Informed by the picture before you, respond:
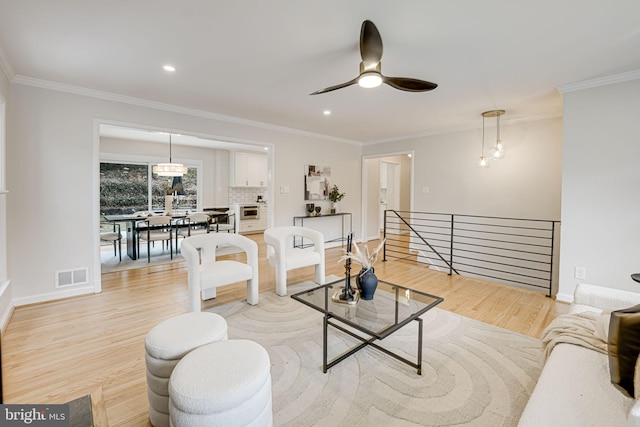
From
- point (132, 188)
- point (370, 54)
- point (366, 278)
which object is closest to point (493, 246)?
point (366, 278)

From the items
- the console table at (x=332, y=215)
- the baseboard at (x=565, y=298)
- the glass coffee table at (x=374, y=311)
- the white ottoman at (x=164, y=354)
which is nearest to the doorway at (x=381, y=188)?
the console table at (x=332, y=215)

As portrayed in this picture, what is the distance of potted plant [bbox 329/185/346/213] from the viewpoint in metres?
6.25

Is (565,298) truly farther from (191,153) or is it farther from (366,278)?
(191,153)

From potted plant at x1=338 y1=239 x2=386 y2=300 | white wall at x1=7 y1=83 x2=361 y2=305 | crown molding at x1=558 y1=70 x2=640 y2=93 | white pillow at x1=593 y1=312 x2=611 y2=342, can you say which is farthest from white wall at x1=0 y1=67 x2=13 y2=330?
crown molding at x1=558 y1=70 x2=640 y2=93

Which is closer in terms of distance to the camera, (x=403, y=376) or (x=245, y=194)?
(x=403, y=376)

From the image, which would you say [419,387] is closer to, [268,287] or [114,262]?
[268,287]

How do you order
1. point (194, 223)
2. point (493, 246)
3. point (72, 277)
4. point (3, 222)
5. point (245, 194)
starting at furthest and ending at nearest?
1. point (245, 194)
2. point (194, 223)
3. point (493, 246)
4. point (72, 277)
5. point (3, 222)

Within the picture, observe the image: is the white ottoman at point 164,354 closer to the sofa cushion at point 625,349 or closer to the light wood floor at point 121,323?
the light wood floor at point 121,323

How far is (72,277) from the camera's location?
3.41 meters

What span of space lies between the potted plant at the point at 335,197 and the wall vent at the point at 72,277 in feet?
14.1

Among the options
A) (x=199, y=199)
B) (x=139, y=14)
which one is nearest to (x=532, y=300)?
(x=139, y=14)

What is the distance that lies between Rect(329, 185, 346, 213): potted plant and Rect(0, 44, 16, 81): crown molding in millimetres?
4868

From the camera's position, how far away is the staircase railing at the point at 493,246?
435 cm

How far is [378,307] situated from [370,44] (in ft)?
6.29
